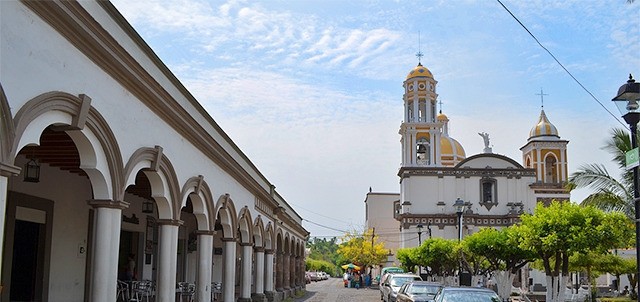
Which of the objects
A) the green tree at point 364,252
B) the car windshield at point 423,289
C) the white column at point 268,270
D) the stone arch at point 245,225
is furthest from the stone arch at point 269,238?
the green tree at point 364,252

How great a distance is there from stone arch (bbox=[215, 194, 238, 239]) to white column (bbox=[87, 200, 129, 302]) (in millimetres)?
8529

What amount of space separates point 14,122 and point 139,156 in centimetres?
467

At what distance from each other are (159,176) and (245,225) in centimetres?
1088

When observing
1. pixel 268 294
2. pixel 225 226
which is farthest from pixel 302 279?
pixel 225 226

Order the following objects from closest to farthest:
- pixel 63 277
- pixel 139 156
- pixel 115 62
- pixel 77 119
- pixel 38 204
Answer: pixel 77 119 < pixel 115 62 < pixel 139 156 < pixel 38 204 < pixel 63 277

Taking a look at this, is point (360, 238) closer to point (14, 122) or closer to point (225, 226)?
point (225, 226)

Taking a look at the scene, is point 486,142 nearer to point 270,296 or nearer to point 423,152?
point 423,152

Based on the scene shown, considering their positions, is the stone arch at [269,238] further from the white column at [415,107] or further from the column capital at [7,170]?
the white column at [415,107]

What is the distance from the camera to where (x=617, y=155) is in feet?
71.3

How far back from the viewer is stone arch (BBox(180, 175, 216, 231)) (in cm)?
1700

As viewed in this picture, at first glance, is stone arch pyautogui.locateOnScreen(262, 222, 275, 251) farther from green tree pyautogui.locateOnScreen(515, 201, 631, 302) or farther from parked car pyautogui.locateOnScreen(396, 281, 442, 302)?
green tree pyautogui.locateOnScreen(515, 201, 631, 302)

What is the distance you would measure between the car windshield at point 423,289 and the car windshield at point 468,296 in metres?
7.24

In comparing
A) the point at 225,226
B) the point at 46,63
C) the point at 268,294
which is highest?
the point at 46,63

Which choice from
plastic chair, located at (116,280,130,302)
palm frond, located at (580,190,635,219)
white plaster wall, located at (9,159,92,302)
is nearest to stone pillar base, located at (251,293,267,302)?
plastic chair, located at (116,280,130,302)
